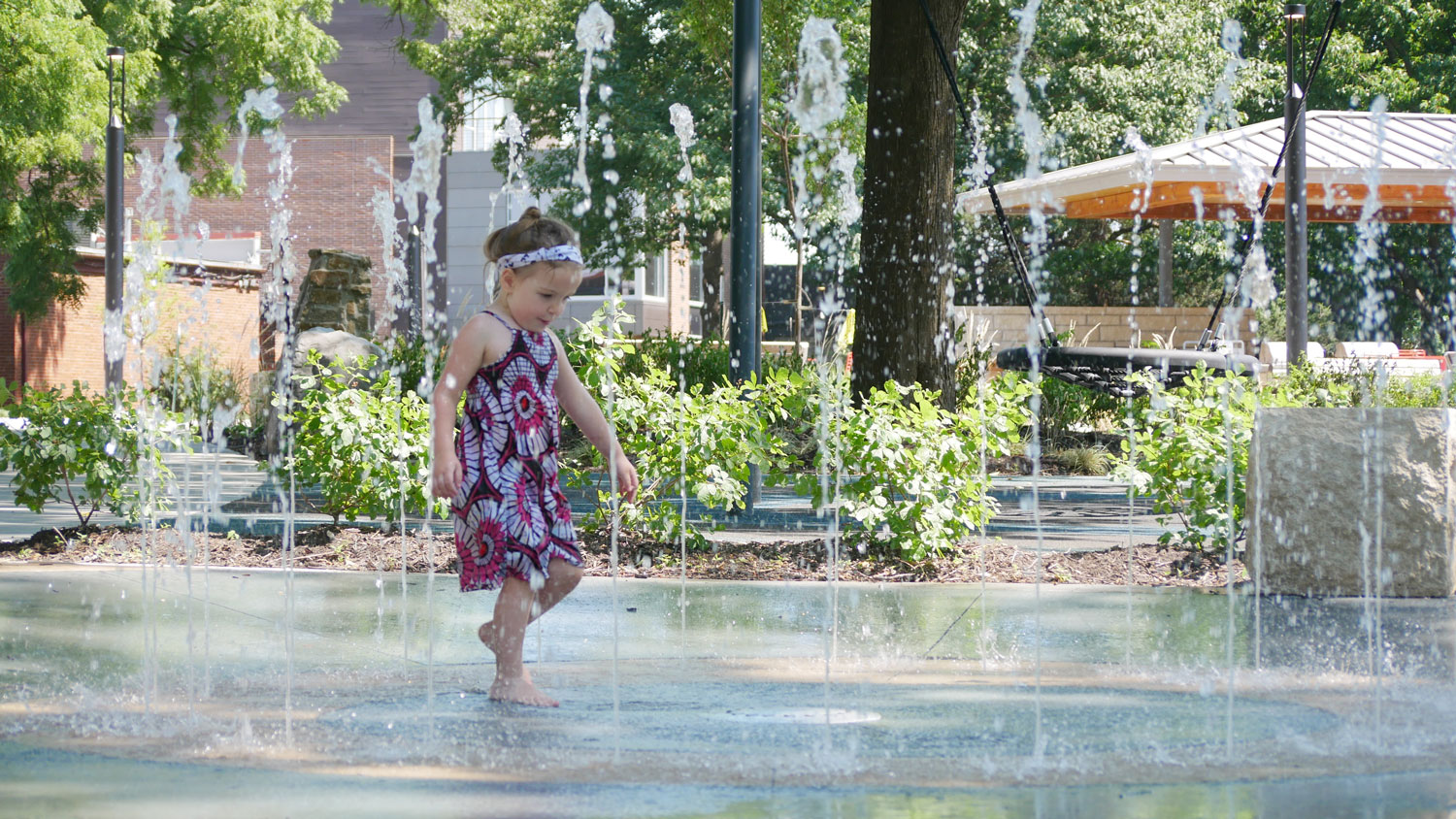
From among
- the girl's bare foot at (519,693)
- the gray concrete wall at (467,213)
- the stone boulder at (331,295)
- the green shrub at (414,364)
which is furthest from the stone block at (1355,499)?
the gray concrete wall at (467,213)

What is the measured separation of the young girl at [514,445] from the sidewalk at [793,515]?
127 inches

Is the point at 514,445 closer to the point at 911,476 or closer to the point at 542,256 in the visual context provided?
the point at 542,256

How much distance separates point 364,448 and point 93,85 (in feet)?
50.3

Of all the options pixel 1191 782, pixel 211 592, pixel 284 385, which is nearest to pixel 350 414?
pixel 211 592

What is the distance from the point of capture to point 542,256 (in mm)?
4535

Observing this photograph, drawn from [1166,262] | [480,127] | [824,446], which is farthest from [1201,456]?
[480,127]

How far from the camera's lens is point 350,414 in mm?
7906

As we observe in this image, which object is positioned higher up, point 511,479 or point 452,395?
point 452,395

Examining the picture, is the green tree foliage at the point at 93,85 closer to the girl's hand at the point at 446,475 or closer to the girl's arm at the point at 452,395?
the girl's arm at the point at 452,395

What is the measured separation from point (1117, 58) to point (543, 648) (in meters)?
25.4

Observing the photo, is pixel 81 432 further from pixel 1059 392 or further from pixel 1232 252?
pixel 1232 252

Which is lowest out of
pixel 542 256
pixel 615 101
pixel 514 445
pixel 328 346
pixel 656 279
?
pixel 514 445

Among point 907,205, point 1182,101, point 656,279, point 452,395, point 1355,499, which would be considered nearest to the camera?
point 452,395

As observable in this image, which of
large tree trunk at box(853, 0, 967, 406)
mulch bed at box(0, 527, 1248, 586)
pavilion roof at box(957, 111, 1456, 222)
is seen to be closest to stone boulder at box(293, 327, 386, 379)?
pavilion roof at box(957, 111, 1456, 222)
